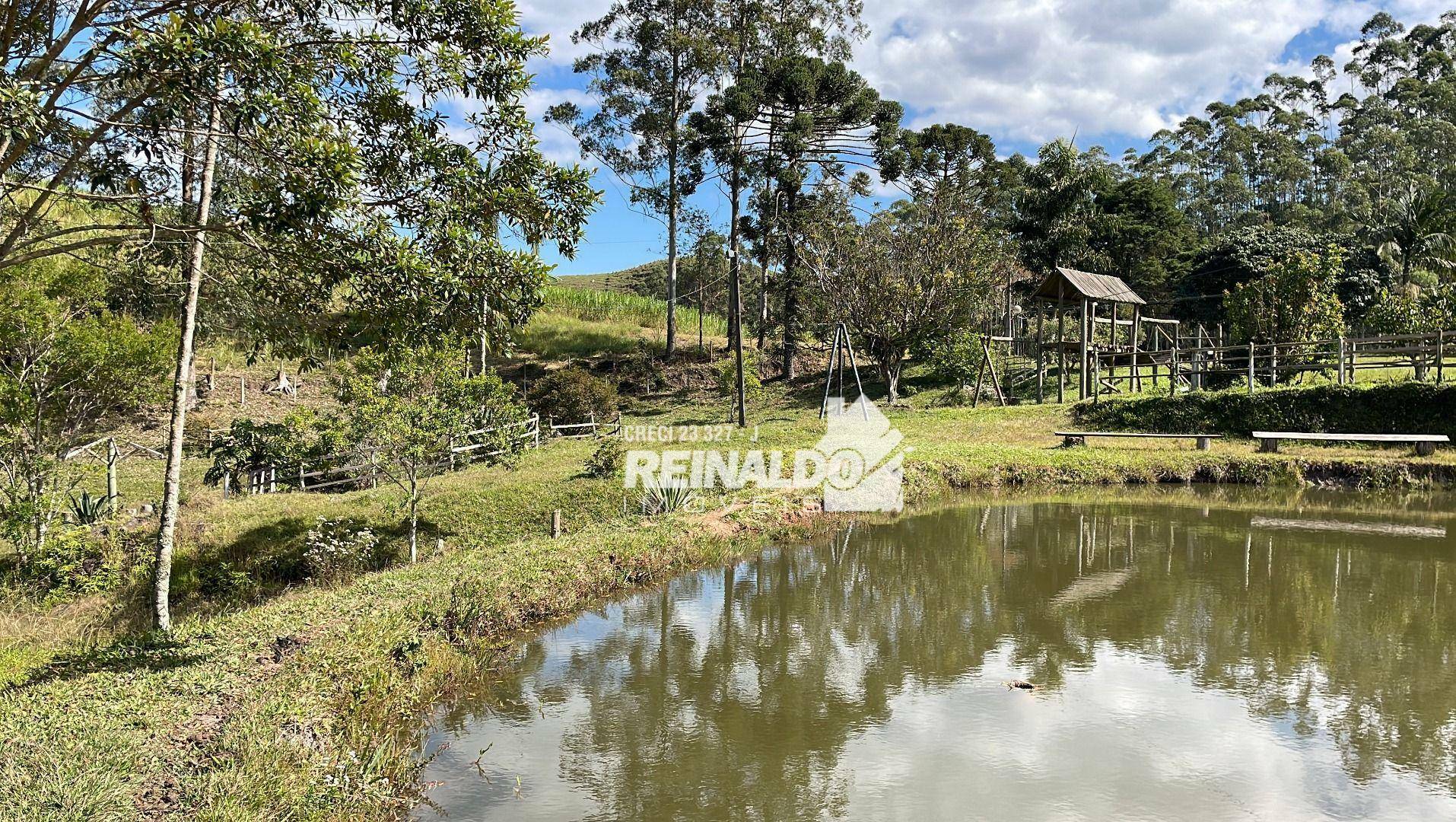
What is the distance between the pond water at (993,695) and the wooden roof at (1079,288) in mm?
12389

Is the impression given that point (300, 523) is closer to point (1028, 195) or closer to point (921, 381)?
point (921, 381)

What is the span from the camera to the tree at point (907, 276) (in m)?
25.1

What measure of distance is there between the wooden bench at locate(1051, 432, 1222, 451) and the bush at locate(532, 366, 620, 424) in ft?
43.5

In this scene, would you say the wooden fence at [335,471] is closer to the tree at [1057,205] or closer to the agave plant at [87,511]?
the agave plant at [87,511]

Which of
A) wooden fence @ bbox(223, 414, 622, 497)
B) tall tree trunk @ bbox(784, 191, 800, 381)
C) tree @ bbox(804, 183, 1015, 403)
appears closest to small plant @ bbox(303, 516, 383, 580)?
wooden fence @ bbox(223, 414, 622, 497)

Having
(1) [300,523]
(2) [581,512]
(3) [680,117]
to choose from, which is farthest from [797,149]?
(1) [300,523]

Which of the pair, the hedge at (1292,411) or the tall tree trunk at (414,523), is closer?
the tall tree trunk at (414,523)

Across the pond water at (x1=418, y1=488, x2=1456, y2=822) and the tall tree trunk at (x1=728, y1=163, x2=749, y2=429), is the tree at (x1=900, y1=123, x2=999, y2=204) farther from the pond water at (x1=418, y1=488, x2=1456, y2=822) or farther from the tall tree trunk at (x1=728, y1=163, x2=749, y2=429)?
the pond water at (x1=418, y1=488, x2=1456, y2=822)

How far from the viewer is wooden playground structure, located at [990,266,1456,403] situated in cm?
1844

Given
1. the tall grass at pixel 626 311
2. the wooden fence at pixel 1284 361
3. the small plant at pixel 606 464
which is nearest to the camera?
the small plant at pixel 606 464

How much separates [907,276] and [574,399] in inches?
421

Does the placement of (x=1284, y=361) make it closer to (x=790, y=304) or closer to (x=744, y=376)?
(x=744, y=376)

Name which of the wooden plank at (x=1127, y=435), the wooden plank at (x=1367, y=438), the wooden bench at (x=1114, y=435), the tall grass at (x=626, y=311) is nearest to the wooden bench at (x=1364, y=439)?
the wooden plank at (x=1367, y=438)

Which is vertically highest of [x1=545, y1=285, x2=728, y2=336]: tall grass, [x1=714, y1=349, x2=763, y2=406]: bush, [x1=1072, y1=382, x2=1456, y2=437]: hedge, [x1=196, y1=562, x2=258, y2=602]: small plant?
[x1=545, y1=285, x2=728, y2=336]: tall grass
